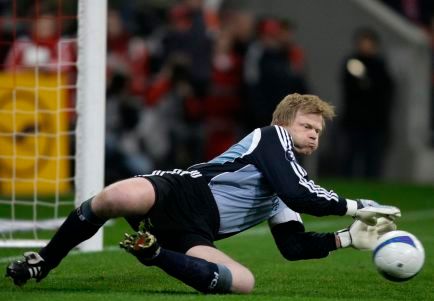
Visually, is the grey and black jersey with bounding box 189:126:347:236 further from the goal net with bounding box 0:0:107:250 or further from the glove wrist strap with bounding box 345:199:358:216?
the goal net with bounding box 0:0:107:250

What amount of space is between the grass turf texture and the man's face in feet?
3.03

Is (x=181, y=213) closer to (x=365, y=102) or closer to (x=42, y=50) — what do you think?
(x=42, y=50)

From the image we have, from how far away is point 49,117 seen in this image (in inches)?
581

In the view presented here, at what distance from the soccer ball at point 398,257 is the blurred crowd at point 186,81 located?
398 inches

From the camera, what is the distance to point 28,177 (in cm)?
1486

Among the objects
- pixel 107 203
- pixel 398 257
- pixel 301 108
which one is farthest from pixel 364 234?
pixel 107 203

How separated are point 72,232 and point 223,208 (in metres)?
0.94

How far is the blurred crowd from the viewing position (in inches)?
701

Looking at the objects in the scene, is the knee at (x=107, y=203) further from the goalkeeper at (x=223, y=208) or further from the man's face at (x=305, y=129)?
the man's face at (x=305, y=129)

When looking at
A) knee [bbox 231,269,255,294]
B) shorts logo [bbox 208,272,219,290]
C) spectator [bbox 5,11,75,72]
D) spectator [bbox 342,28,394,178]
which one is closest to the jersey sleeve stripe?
knee [bbox 231,269,255,294]

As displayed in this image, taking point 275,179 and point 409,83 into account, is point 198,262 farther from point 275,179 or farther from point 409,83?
point 409,83

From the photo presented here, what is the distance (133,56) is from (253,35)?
5.87ft

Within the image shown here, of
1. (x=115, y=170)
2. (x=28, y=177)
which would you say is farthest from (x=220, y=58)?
(x=28, y=177)

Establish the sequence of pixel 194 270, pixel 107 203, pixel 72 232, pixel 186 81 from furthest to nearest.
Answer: pixel 186 81, pixel 72 232, pixel 107 203, pixel 194 270
